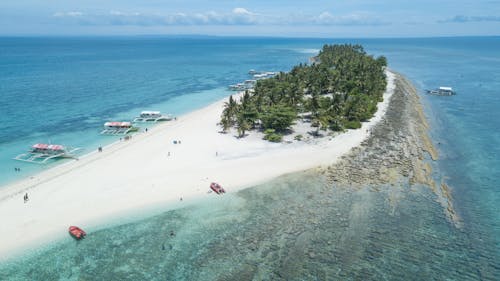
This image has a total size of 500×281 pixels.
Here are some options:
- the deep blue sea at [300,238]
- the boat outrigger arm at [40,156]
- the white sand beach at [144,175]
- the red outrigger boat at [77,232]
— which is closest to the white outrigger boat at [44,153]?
Answer: the boat outrigger arm at [40,156]

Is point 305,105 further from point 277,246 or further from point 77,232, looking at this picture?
point 77,232

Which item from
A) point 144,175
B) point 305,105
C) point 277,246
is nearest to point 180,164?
point 144,175

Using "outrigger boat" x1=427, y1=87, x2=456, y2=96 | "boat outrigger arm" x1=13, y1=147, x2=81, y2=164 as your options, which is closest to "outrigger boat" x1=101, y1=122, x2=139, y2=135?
"boat outrigger arm" x1=13, y1=147, x2=81, y2=164

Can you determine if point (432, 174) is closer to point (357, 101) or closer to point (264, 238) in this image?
point (357, 101)

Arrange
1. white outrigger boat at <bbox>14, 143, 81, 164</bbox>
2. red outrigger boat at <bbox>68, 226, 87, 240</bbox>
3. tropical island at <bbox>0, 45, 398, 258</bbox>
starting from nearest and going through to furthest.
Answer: red outrigger boat at <bbox>68, 226, 87, 240</bbox> < tropical island at <bbox>0, 45, 398, 258</bbox> < white outrigger boat at <bbox>14, 143, 81, 164</bbox>

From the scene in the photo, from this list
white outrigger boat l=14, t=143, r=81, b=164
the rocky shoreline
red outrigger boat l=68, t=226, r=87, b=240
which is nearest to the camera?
red outrigger boat l=68, t=226, r=87, b=240

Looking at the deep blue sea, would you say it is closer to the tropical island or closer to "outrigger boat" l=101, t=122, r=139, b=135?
the tropical island
